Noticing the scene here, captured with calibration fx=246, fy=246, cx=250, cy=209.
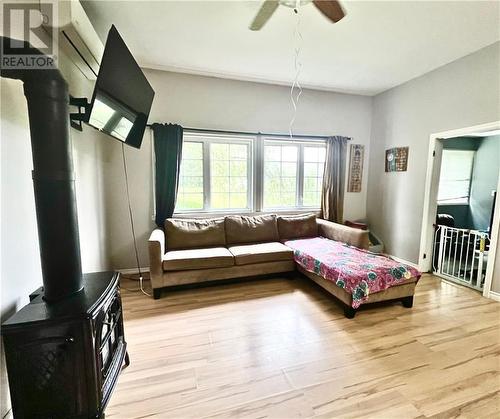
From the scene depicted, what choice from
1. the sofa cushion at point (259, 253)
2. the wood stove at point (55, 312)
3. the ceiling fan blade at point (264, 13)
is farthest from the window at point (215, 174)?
the wood stove at point (55, 312)

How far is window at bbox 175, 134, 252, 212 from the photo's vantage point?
12.0 feet

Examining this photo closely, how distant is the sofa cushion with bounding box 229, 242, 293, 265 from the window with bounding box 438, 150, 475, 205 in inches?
140

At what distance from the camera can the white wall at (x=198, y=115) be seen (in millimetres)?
3375

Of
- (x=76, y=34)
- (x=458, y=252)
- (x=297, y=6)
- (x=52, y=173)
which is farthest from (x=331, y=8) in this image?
(x=458, y=252)

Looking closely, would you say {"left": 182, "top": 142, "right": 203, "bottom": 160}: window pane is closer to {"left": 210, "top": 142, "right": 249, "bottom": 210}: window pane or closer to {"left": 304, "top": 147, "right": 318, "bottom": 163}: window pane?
{"left": 210, "top": 142, "right": 249, "bottom": 210}: window pane

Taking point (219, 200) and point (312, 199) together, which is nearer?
point (219, 200)

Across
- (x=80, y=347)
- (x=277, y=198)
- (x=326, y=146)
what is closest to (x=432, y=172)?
(x=326, y=146)

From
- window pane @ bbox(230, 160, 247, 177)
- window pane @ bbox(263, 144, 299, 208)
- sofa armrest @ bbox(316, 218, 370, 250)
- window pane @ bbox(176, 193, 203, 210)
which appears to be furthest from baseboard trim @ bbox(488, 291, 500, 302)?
window pane @ bbox(176, 193, 203, 210)

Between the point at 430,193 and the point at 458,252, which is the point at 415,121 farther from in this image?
the point at 458,252

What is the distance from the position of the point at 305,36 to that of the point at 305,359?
298cm

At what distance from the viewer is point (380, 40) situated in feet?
8.54

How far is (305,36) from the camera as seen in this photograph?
8.30 feet

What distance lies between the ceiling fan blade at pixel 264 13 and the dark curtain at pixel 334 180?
249cm

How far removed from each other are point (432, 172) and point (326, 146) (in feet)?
5.08
